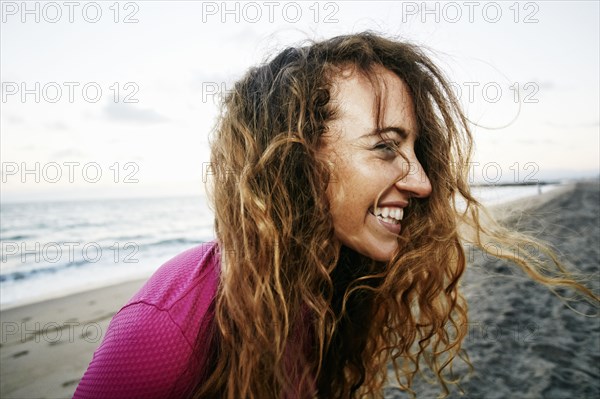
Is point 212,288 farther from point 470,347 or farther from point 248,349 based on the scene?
point 470,347

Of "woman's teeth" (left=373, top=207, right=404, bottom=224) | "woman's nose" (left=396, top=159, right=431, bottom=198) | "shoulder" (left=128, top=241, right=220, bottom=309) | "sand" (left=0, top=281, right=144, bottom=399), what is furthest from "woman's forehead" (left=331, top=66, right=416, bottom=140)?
"sand" (left=0, top=281, right=144, bottom=399)

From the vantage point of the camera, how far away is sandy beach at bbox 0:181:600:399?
303 centimetres

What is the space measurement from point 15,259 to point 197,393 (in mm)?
13103

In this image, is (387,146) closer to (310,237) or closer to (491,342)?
(310,237)

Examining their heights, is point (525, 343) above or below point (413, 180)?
below

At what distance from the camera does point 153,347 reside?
1079mm

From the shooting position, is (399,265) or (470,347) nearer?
(399,265)

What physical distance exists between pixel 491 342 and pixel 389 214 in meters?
3.15

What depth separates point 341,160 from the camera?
161 cm

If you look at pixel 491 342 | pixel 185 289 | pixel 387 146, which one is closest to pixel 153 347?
pixel 185 289

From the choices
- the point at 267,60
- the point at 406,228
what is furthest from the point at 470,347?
the point at 267,60

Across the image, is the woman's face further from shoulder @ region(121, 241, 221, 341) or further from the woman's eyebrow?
shoulder @ region(121, 241, 221, 341)

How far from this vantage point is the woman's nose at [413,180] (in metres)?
1.69

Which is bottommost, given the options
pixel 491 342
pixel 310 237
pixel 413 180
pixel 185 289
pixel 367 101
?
pixel 491 342
